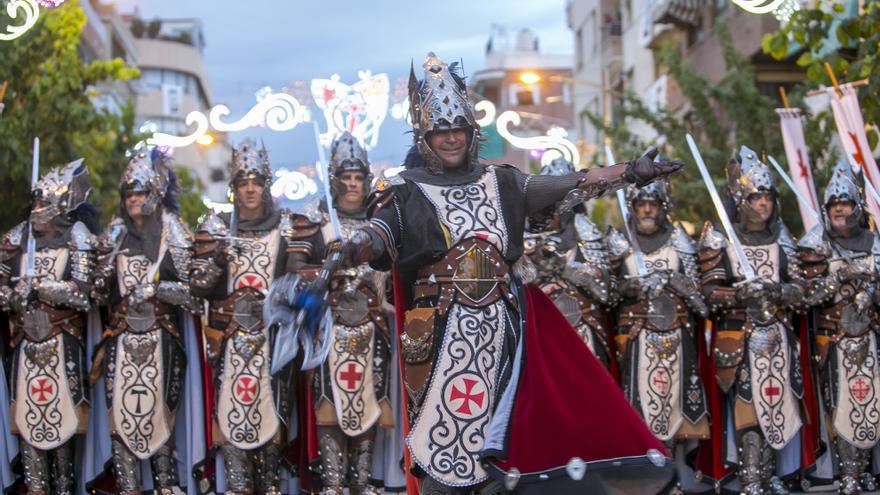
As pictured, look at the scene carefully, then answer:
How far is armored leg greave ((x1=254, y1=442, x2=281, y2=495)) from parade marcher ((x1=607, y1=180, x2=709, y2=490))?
2.41m

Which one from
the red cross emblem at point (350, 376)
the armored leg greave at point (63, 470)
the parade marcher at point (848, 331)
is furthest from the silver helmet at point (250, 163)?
the parade marcher at point (848, 331)

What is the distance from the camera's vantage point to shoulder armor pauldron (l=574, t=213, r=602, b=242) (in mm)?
10938

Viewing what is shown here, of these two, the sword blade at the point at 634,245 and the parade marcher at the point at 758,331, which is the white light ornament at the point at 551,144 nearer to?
the sword blade at the point at 634,245

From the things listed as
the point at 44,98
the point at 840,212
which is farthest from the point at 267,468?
the point at 44,98

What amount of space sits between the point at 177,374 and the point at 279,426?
2.53ft

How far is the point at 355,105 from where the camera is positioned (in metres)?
13.0

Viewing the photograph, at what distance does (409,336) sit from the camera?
22.1ft

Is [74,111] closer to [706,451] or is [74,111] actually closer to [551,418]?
[706,451]

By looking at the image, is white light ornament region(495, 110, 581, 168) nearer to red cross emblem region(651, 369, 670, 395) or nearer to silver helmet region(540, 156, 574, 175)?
silver helmet region(540, 156, 574, 175)

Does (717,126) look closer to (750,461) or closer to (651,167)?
(750,461)

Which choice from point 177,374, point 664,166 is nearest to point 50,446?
point 177,374

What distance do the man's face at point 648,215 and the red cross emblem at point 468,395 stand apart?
459cm

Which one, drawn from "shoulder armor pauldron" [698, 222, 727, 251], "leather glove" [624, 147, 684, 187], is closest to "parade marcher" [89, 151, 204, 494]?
"shoulder armor pauldron" [698, 222, 727, 251]

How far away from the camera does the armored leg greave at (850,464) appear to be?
10664mm
